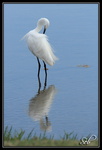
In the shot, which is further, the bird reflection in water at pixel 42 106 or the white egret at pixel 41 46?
the white egret at pixel 41 46

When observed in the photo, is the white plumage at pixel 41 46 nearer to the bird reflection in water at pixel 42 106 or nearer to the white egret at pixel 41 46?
the white egret at pixel 41 46

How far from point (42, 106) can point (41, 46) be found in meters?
2.37

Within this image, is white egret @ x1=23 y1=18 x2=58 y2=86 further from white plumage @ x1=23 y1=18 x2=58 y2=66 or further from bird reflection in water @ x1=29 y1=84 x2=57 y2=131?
bird reflection in water @ x1=29 y1=84 x2=57 y2=131

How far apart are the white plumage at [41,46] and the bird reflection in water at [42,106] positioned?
1.08 m

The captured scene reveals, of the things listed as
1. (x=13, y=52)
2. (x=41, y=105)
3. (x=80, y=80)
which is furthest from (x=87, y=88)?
(x=13, y=52)

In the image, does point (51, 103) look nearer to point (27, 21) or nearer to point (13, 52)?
point (13, 52)

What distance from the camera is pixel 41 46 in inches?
460

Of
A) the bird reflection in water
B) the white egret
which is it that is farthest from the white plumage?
the bird reflection in water

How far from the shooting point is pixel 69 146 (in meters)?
6.71

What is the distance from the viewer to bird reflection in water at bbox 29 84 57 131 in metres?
8.69

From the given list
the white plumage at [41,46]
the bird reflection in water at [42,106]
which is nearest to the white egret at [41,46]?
the white plumage at [41,46]

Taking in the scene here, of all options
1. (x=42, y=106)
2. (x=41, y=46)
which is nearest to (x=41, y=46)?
(x=41, y=46)

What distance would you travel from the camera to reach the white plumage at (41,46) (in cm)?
1164

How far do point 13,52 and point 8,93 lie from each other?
286cm
